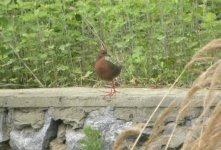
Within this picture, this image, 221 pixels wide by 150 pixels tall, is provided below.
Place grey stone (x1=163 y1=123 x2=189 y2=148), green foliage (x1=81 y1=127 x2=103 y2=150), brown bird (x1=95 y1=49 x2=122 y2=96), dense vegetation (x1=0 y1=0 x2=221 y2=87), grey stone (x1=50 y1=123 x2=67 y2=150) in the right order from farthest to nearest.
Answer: dense vegetation (x1=0 y1=0 x2=221 y2=87)
grey stone (x1=50 y1=123 x2=67 y2=150)
brown bird (x1=95 y1=49 x2=122 y2=96)
green foliage (x1=81 y1=127 x2=103 y2=150)
grey stone (x1=163 y1=123 x2=189 y2=148)

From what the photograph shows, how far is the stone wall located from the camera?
499 cm

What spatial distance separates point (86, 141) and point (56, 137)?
0.52 m

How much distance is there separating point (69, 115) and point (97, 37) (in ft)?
4.52

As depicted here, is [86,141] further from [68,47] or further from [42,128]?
[68,47]

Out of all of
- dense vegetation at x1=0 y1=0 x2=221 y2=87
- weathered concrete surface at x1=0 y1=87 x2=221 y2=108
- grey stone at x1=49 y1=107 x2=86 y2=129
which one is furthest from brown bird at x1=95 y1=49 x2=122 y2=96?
dense vegetation at x1=0 y1=0 x2=221 y2=87

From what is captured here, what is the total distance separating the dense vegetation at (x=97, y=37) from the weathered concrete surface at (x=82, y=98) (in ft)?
1.83

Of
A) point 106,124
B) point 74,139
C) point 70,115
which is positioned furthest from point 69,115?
point 106,124

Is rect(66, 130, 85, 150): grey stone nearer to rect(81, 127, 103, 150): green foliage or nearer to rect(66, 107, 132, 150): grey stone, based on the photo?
rect(66, 107, 132, 150): grey stone

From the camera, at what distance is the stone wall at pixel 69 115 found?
4.99 meters

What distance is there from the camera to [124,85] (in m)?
6.03

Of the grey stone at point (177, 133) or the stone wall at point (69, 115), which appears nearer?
the grey stone at point (177, 133)

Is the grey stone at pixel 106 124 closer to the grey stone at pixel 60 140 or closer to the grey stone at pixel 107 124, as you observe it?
the grey stone at pixel 107 124

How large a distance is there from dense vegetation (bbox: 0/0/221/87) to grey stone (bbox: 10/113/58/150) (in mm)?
851

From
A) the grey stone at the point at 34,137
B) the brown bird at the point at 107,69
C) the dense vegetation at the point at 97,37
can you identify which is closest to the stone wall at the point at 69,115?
the grey stone at the point at 34,137
